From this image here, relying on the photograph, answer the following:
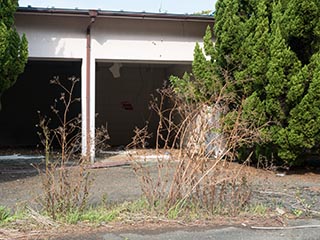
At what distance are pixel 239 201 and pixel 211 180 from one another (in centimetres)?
58

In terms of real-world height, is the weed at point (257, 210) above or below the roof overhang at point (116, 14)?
below

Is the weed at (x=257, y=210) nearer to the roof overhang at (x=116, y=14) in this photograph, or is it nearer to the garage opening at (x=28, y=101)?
the roof overhang at (x=116, y=14)

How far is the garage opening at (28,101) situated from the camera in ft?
57.8

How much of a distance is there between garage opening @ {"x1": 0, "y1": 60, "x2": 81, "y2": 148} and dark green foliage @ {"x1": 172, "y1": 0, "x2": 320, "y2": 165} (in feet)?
29.8

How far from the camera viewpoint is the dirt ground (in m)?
6.77

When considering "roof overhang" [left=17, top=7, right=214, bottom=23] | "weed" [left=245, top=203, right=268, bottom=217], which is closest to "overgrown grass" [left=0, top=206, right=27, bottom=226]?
"weed" [left=245, top=203, right=268, bottom=217]

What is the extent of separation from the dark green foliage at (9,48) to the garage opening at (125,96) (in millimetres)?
8470

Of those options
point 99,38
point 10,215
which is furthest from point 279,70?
point 10,215

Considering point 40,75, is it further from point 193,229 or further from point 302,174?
point 193,229

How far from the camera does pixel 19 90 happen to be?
1767 centimetres

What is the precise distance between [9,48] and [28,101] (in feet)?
28.8

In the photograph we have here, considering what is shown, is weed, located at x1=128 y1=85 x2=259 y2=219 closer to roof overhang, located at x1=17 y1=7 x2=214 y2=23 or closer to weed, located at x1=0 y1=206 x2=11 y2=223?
weed, located at x1=0 y1=206 x2=11 y2=223

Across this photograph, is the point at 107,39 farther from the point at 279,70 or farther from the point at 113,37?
the point at 279,70

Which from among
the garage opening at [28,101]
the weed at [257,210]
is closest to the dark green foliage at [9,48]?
the weed at [257,210]
